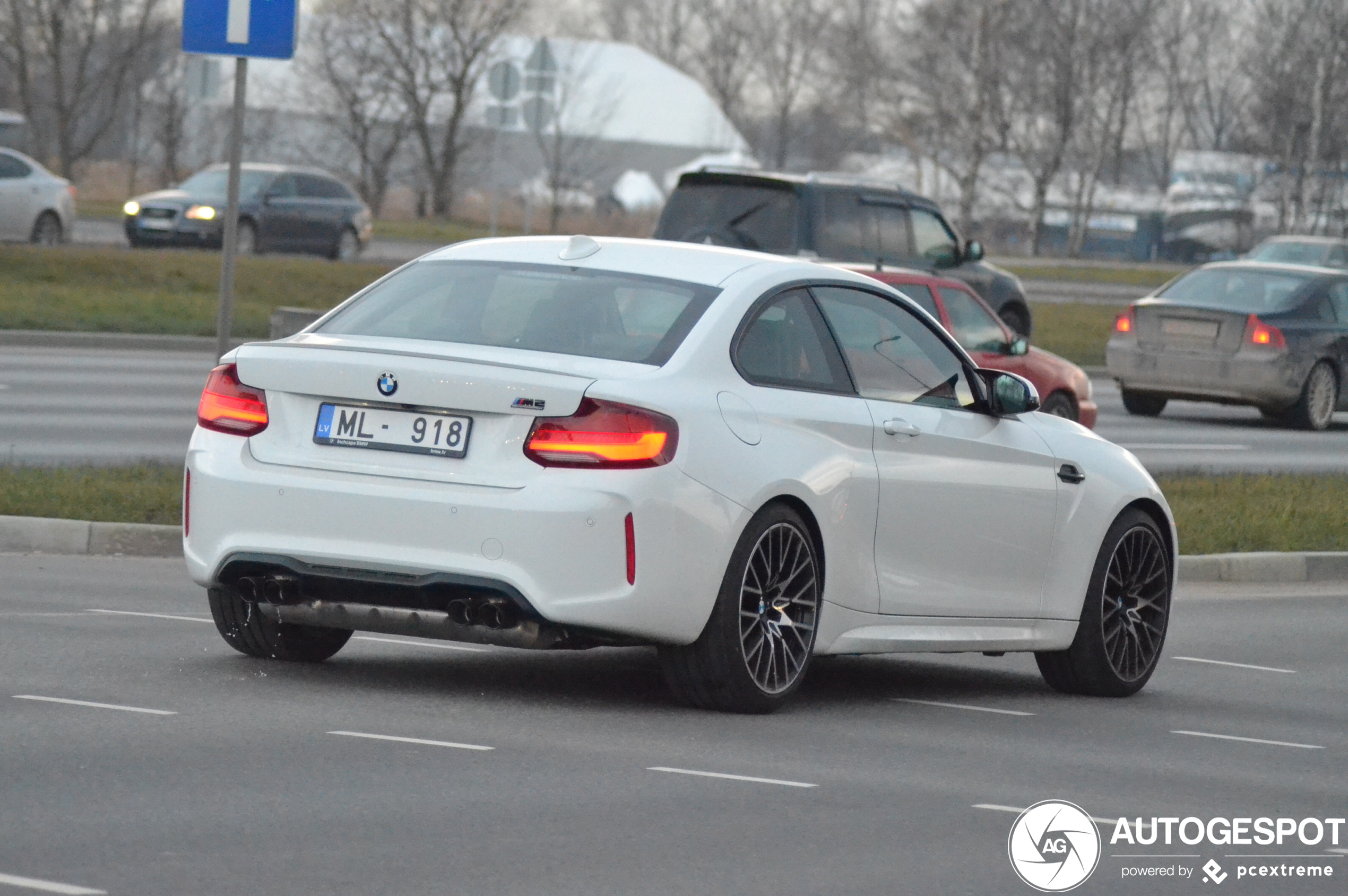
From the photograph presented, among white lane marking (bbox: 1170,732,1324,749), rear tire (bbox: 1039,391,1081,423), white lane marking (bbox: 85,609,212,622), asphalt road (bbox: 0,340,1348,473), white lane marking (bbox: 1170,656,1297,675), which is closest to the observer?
white lane marking (bbox: 1170,732,1324,749)

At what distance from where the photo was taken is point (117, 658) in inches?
308

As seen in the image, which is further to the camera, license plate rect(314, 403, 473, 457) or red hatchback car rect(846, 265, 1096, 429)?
red hatchback car rect(846, 265, 1096, 429)

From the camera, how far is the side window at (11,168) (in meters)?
31.9

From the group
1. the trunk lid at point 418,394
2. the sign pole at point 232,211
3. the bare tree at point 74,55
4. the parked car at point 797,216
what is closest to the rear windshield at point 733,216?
the parked car at point 797,216

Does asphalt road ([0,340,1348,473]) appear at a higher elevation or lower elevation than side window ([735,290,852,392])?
lower

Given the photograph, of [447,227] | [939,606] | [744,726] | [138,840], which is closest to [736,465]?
[744,726]

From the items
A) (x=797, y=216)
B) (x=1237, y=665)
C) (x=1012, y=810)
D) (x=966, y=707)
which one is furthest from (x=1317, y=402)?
(x=1012, y=810)

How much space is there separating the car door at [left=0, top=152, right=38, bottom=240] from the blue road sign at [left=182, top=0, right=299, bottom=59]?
66.3 feet

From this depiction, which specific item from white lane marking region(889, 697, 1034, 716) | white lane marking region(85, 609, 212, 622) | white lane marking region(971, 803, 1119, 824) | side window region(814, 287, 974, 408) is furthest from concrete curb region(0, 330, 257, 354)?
white lane marking region(971, 803, 1119, 824)

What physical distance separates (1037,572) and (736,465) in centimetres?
184

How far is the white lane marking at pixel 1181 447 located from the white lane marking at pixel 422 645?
11.9m

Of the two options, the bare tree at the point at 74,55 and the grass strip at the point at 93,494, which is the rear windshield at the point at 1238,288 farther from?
the bare tree at the point at 74,55

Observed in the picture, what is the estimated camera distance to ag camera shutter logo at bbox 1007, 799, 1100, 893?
5.44 metres

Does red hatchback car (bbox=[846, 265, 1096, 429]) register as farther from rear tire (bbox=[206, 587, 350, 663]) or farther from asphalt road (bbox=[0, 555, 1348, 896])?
rear tire (bbox=[206, 587, 350, 663])
